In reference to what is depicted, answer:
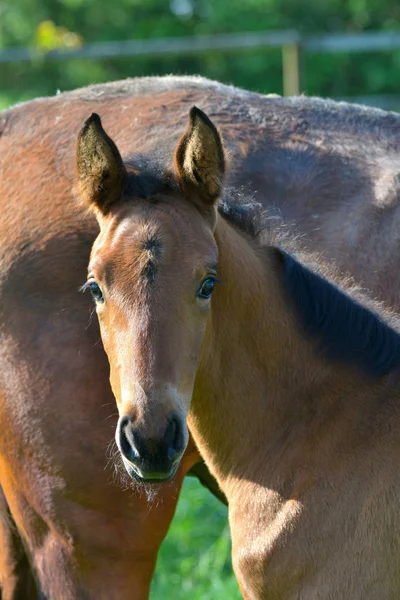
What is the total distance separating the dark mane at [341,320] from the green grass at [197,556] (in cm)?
227

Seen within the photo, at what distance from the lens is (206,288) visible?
9.55 feet

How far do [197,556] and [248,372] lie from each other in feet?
8.92

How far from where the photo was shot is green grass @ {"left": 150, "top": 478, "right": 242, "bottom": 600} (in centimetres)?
518

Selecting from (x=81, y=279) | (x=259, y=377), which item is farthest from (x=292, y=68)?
(x=259, y=377)

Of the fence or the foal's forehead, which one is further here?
the fence

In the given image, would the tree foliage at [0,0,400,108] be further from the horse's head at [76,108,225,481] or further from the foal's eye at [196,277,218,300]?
the foal's eye at [196,277,218,300]

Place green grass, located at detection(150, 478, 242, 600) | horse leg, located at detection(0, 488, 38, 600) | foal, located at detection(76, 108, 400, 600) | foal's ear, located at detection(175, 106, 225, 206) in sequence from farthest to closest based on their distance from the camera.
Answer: green grass, located at detection(150, 478, 242, 600) < horse leg, located at detection(0, 488, 38, 600) < foal's ear, located at detection(175, 106, 225, 206) < foal, located at detection(76, 108, 400, 600)

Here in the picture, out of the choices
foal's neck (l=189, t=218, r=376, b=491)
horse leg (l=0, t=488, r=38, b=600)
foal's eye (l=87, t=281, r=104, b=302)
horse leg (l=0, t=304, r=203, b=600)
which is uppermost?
foal's eye (l=87, t=281, r=104, b=302)

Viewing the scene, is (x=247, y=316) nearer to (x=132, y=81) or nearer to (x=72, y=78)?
(x=132, y=81)

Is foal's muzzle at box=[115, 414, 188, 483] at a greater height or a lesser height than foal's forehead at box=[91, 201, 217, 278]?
lesser

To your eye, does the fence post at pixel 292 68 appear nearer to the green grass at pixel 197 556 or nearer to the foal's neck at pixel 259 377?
the green grass at pixel 197 556

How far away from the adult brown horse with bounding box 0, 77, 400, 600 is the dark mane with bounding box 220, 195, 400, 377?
0.52 metres

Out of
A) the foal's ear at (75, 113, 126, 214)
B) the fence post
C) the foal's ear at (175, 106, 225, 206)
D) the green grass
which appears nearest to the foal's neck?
the foal's ear at (175, 106, 225, 206)

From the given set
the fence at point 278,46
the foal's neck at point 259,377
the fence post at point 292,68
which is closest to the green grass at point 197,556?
the foal's neck at point 259,377
